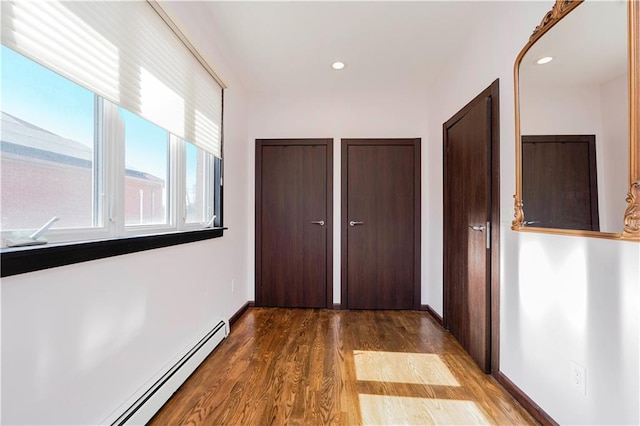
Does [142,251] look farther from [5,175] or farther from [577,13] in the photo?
[577,13]

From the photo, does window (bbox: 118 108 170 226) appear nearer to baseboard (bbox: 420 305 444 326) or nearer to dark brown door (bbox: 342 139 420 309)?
dark brown door (bbox: 342 139 420 309)

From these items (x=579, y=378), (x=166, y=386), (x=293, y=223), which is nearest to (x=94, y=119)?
(x=166, y=386)

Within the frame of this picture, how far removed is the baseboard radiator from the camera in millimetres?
1325

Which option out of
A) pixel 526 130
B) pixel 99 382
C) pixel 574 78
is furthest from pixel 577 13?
pixel 99 382

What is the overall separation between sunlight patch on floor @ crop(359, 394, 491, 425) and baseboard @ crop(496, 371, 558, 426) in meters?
0.26

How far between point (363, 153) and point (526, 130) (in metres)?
1.86

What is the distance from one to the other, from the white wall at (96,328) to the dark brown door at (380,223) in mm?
1661

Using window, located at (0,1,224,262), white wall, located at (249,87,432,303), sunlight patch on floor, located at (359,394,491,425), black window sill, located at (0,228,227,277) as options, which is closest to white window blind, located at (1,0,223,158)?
window, located at (0,1,224,262)

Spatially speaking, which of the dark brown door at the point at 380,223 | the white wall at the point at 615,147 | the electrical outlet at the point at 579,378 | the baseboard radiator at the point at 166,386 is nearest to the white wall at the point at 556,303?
the electrical outlet at the point at 579,378

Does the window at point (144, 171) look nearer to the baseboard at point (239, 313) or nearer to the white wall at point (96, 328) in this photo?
the white wall at point (96, 328)

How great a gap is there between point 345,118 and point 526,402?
114 inches

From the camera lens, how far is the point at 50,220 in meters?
1.06

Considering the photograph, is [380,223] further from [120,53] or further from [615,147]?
[120,53]

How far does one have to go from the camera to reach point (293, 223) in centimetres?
335
